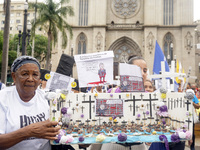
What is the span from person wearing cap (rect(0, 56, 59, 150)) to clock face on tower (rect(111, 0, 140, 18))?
32088 millimetres

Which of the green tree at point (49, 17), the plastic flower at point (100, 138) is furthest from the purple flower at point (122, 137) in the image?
the green tree at point (49, 17)

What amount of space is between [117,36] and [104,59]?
2902 cm

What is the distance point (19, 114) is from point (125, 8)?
33131mm

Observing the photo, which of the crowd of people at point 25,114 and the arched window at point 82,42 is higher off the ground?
the arched window at point 82,42

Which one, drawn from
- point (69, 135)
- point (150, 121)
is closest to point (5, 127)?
point (69, 135)

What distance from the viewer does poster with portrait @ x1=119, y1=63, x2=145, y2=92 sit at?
9.78 feet

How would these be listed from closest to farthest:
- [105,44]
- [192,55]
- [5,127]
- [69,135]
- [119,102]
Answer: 1. [5,127]
2. [69,135]
3. [119,102]
4. [192,55]
5. [105,44]

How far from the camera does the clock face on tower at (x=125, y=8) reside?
32.8 metres

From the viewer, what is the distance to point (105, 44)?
31.9m

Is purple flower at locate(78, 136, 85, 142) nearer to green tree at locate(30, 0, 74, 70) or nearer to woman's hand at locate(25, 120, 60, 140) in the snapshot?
woman's hand at locate(25, 120, 60, 140)

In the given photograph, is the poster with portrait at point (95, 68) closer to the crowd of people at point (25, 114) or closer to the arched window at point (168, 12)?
the crowd of people at point (25, 114)

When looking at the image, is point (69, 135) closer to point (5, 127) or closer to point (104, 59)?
point (5, 127)

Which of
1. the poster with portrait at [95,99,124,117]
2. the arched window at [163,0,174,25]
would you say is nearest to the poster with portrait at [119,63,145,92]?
the poster with portrait at [95,99,124,117]

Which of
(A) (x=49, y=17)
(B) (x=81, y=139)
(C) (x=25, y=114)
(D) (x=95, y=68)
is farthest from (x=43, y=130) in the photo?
(A) (x=49, y=17)
